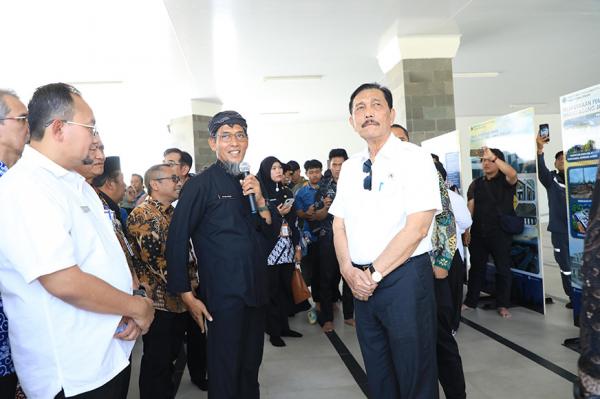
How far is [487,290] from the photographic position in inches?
203

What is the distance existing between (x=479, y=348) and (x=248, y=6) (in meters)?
4.23

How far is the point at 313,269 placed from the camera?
5172 mm

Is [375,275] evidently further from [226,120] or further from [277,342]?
[277,342]

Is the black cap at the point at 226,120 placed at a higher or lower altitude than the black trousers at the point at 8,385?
higher

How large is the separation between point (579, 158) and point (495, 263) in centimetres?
144

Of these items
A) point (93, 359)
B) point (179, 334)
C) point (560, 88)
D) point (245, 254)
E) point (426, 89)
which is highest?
point (560, 88)

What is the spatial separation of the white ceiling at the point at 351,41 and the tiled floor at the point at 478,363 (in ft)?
11.7

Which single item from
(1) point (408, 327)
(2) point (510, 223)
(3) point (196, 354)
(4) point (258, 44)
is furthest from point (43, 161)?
(4) point (258, 44)

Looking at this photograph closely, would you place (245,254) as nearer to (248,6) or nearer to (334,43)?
(248,6)

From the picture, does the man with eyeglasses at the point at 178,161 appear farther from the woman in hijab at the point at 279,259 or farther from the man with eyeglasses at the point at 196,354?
the woman in hijab at the point at 279,259

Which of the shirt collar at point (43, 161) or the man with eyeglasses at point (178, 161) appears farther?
the man with eyeglasses at point (178, 161)

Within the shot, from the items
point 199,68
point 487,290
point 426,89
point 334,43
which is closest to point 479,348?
point 487,290

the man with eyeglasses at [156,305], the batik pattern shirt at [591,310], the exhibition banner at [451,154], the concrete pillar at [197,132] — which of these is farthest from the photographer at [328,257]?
the concrete pillar at [197,132]

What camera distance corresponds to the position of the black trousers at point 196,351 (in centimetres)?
312
